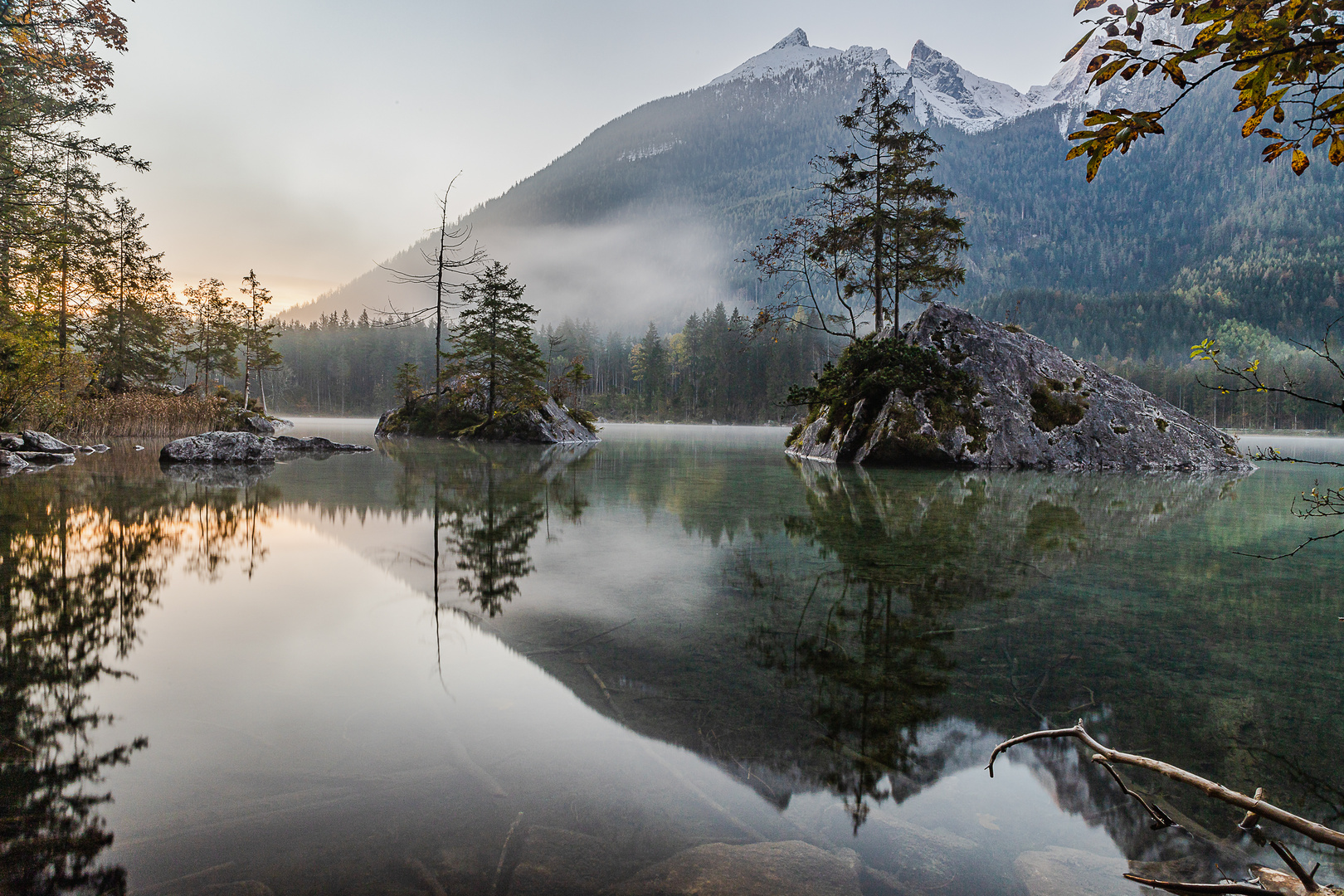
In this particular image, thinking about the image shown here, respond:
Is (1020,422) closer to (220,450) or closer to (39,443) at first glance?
(220,450)

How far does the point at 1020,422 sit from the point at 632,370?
294 ft

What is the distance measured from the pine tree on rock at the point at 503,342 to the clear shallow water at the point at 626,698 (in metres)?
20.0

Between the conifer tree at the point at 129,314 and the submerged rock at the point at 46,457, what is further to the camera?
the conifer tree at the point at 129,314

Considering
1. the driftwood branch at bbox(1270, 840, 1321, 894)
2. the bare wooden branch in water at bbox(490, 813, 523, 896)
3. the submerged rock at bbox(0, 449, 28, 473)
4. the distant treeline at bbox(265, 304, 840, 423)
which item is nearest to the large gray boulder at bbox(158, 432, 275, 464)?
the submerged rock at bbox(0, 449, 28, 473)

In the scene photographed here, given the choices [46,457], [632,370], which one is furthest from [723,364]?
[46,457]

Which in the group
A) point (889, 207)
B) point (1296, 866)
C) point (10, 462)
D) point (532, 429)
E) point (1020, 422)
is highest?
point (889, 207)

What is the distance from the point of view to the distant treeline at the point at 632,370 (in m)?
89.8

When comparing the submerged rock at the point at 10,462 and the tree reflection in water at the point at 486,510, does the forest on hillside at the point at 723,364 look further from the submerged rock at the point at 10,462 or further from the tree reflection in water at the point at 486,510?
the submerged rock at the point at 10,462

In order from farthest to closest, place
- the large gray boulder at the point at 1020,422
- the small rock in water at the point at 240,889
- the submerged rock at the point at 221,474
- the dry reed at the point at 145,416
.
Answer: the dry reed at the point at 145,416 < the large gray boulder at the point at 1020,422 < the submerged rock at the point at 221,474 < the small rock in water at the point at 240,889

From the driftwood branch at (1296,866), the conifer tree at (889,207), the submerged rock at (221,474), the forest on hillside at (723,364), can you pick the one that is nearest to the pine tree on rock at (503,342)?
the submerged rock at (221,474)

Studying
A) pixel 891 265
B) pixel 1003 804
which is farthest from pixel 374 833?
pixel 891 265

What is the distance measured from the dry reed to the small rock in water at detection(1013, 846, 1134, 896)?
87.9 feet

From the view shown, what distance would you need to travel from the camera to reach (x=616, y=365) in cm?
11069

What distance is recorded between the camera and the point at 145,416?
23.7m
